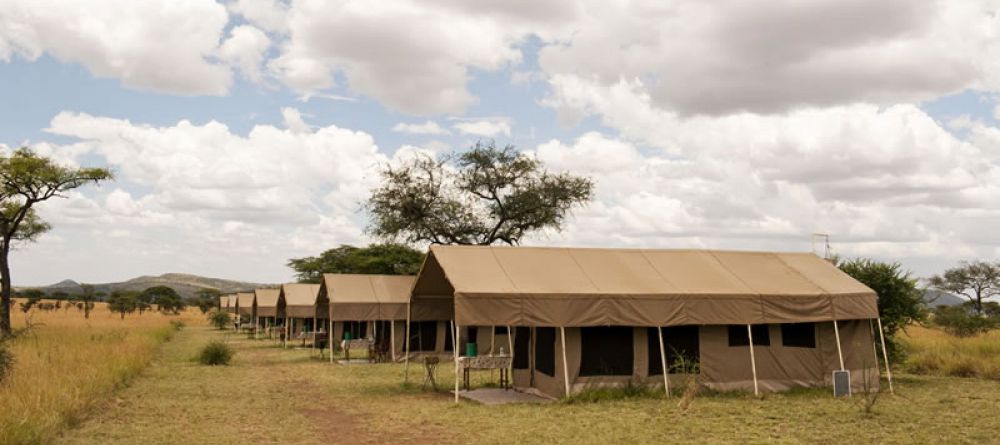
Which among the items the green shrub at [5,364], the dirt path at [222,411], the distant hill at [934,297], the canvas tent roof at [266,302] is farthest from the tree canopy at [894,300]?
the canvas tent roof at [266,302]

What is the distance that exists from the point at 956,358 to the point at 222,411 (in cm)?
1703

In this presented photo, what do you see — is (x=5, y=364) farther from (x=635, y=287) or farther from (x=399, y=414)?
(x=635, y=287)

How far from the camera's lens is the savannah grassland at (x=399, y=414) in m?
9.59

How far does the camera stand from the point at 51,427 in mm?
9047

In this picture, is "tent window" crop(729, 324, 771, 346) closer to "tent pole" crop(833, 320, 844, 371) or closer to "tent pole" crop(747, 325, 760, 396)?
"tent pole" crop(747, 325, 760, 396)

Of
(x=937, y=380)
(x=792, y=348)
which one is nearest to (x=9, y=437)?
(x=792, y=348)

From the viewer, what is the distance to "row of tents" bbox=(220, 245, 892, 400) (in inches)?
518

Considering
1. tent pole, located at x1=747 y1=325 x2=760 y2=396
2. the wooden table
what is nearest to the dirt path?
the wooden table

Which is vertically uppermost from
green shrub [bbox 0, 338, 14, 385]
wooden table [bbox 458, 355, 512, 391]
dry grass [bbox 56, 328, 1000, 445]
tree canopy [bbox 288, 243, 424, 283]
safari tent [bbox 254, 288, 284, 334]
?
tree canopy [bbox 288, 243, 424, 283]

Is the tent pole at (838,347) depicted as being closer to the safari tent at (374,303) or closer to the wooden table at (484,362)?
the wooden table at (484,362)

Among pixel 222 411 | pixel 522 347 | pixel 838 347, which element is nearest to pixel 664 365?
pixel 522 347

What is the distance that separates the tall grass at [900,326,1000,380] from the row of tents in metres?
2.87

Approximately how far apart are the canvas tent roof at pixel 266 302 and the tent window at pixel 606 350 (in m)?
27.8

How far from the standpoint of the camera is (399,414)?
11.9 metres
